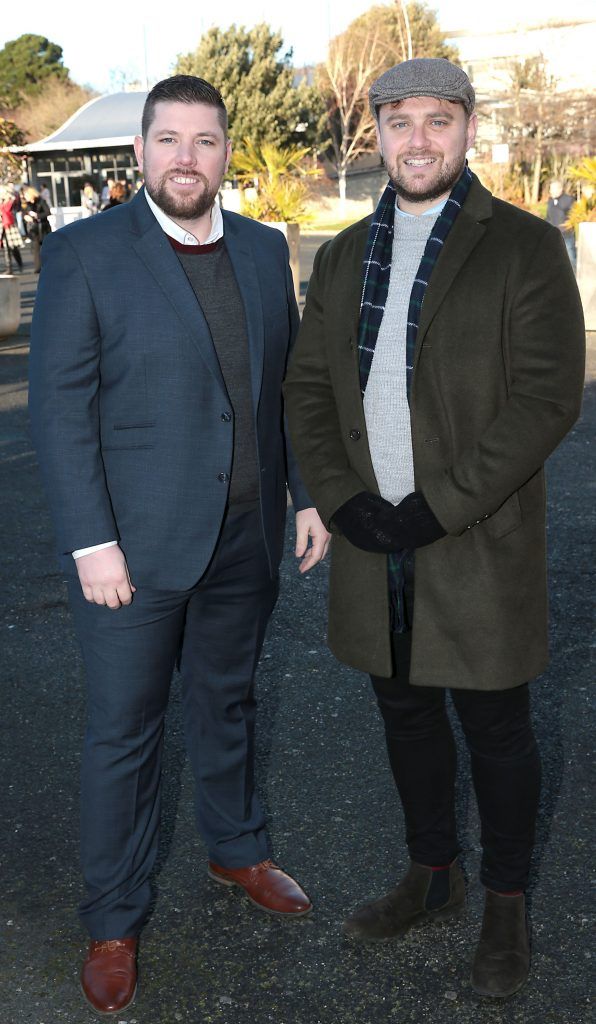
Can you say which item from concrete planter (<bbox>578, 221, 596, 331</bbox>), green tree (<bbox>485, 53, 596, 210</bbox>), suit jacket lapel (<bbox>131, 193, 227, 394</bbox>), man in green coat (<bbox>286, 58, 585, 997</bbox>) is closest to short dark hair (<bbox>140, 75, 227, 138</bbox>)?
suit jacket lapel (<bbox>131, 193, 227, 394</bbox>)

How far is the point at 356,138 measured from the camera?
5628cm

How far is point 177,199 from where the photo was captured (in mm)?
2725

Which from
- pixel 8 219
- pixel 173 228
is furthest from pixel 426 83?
pixel 8 219

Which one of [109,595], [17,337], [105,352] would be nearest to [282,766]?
[109,595]

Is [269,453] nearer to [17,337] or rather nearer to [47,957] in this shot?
[47,957]

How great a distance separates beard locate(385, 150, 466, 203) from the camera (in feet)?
8.56

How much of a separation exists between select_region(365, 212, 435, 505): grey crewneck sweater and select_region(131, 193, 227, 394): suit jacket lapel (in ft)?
1.31

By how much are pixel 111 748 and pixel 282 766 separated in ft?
3.99

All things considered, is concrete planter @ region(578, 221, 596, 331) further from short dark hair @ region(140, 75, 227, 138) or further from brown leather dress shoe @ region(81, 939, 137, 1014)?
brown leather dress shoe @ region(81, 939, 137, 1014)

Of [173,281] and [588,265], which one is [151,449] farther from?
[588,265]

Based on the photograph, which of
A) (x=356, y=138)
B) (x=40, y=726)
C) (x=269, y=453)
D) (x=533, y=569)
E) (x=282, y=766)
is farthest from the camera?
(x=356, y=138)

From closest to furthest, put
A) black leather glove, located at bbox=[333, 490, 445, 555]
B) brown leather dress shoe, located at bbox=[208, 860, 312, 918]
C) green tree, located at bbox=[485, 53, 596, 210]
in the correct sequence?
black leather glove, located at bbox=[333, 490, 445, 555], brown leather dress shoe, located at bbox=[208, 860, 312, 918], green tree, located at bbox=[485, 53, 596, 210]

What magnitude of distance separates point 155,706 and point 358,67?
62.1 metres

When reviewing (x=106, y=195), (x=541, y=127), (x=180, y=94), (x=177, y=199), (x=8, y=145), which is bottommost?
(x=106, y=195)
